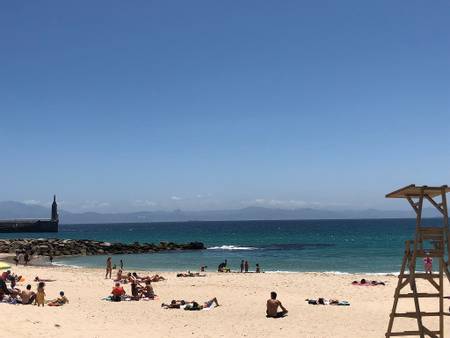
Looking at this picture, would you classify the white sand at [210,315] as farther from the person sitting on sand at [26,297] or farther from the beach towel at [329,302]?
the person sitting on sand at [26,297]

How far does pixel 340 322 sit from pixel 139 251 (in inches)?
2313

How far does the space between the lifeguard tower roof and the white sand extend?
5.10 metres

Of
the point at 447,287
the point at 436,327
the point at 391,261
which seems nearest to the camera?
the point at 436,327

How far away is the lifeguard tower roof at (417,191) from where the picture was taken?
1171 centimetres

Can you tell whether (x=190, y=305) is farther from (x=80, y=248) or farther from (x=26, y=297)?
(x=80, y=248)

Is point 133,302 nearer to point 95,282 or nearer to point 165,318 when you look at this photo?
point 165,318

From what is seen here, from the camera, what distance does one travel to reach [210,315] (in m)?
18.5

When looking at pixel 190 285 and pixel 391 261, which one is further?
pixel 391 261

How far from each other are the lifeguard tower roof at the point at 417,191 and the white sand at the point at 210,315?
5.10 m

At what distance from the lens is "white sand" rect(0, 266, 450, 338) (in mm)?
14992

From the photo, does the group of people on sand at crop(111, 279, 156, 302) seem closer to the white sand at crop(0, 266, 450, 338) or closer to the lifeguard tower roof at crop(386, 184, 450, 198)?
the white sand at crop(0, 266, 450, 338)

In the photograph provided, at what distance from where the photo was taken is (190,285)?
28.0 metres

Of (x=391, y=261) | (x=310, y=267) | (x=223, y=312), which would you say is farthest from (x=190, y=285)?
(x=391, y=261)

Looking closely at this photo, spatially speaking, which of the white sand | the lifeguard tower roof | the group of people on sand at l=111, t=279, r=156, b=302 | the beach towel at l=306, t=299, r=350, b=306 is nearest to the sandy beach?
the white sand
